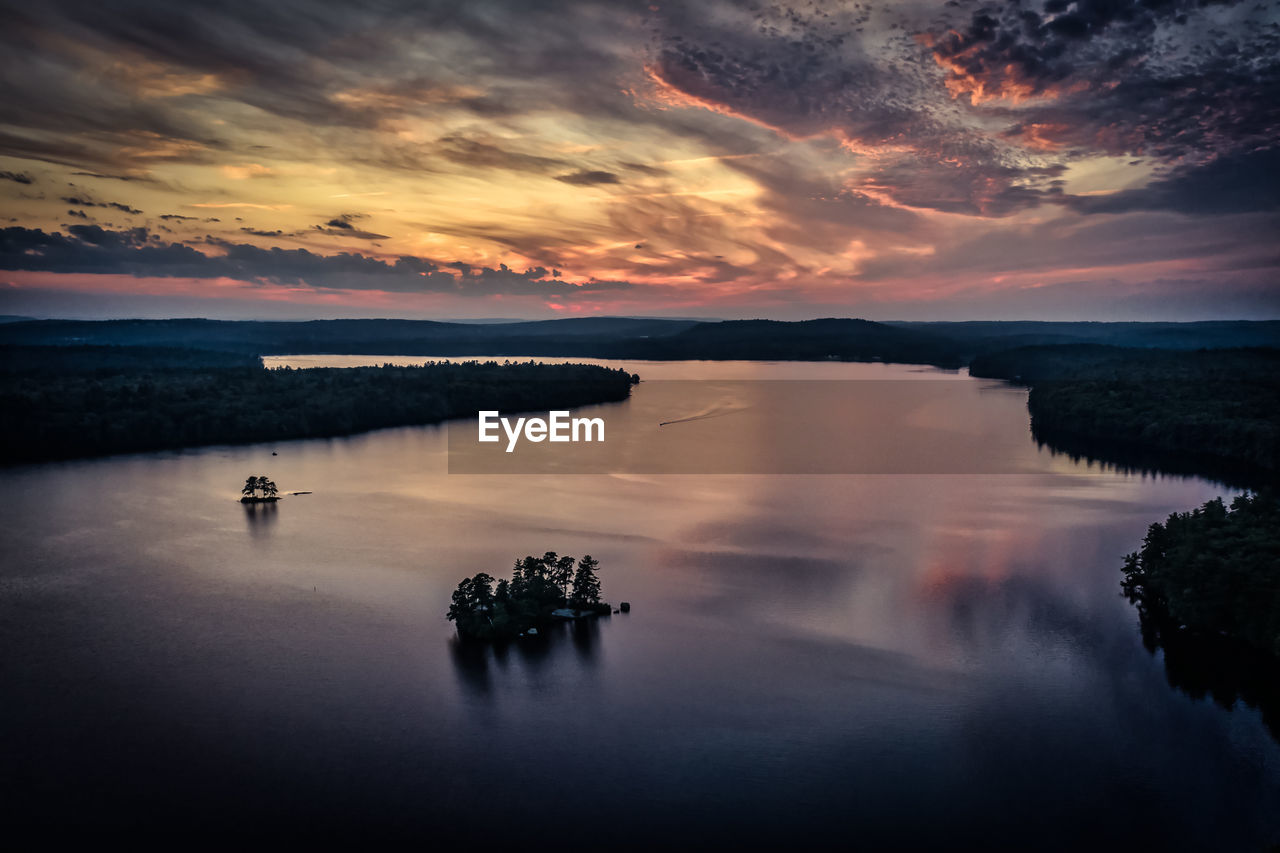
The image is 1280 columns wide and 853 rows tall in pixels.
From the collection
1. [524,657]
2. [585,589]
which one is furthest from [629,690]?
[585,589]

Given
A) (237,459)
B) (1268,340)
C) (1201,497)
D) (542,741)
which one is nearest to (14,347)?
(237,459)

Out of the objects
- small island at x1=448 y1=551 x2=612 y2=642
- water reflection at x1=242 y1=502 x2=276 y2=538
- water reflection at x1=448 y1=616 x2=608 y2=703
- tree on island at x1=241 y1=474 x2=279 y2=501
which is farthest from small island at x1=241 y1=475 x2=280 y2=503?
water reflection at x1=448 y1=616 x2=608 y2=703

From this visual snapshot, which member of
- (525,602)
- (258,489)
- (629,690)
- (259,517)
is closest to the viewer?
(629,690)

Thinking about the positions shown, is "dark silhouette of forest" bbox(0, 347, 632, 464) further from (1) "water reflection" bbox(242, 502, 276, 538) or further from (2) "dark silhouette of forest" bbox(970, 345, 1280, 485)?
(2) "dark silhouette of forest" bbox(970, 345, 1280, 485)

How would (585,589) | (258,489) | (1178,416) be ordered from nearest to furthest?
(585,589)
(258,489)
(1178,416)

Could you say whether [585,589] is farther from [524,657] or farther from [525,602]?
[524,657]
